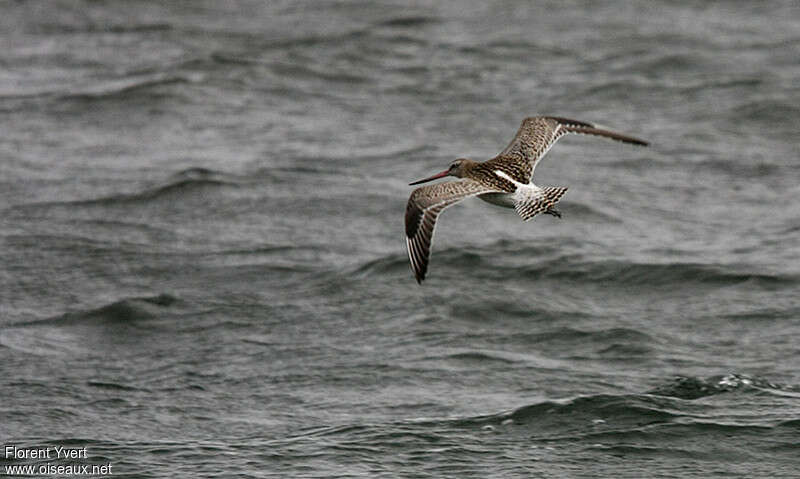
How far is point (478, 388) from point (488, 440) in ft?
3.21

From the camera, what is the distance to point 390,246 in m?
12.5

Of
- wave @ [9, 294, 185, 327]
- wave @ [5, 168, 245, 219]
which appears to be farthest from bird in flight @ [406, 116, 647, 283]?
wave @ [5, 168, 245, 219]

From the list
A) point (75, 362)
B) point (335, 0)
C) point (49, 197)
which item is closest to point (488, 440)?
point (75, 362)

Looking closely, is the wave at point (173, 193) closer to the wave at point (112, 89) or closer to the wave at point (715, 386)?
the wave at point (112, 89)

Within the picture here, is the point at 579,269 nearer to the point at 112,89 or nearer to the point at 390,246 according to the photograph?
the point at 390,246

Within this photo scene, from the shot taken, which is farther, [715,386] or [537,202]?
[715,386]

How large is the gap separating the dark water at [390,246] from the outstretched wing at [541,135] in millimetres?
1509

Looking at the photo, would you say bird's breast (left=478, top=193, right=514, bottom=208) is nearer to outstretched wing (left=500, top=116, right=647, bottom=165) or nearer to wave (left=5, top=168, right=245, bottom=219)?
outstretched wing (left=500, top=116, right=647, bottom=165)

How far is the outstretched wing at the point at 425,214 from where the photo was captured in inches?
344

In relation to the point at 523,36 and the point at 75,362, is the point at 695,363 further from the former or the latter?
the point at 523,36

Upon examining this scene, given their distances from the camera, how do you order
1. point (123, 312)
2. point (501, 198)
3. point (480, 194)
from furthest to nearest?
point (123, 312), point (501, 198), point (480, 194)

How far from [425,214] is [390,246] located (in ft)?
12.3

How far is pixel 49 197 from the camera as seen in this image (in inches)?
529

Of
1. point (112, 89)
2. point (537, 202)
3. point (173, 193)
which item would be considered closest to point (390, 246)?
point (173, 193)
